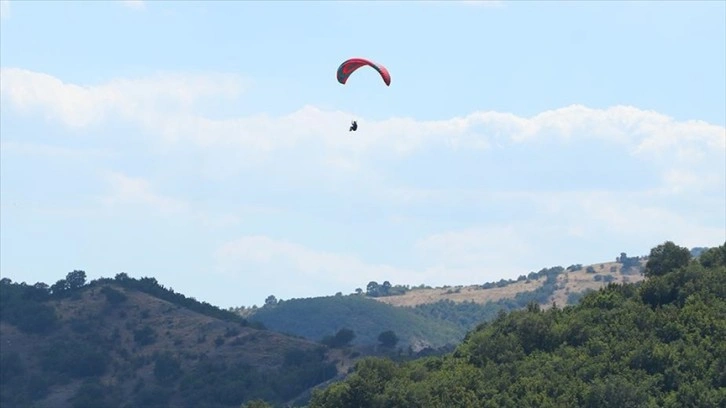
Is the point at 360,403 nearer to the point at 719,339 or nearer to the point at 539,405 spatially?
the point at 539,405

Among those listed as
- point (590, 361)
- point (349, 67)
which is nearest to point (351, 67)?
point (349, 67)

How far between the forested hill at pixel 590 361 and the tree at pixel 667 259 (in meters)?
3.70

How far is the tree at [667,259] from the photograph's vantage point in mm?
125375

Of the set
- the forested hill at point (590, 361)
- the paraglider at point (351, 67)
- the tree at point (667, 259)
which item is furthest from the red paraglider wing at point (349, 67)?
the tree at point (667, 259)

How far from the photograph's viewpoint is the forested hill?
100m

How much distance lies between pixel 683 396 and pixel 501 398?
1246cm

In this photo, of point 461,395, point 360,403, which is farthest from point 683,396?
point 360,403

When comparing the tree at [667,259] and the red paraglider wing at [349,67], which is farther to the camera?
the tree at [667,259]

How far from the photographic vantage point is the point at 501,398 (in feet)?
Result: 334

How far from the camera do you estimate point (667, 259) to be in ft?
412

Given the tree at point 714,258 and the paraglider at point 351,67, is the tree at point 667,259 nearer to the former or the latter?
the tree at point 714,258

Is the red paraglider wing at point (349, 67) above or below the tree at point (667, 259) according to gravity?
above

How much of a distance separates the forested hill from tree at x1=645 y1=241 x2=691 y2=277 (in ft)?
12.1

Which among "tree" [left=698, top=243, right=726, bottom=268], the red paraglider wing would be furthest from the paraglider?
"tree" [left=698, top=243, right=726, bottom=268]
